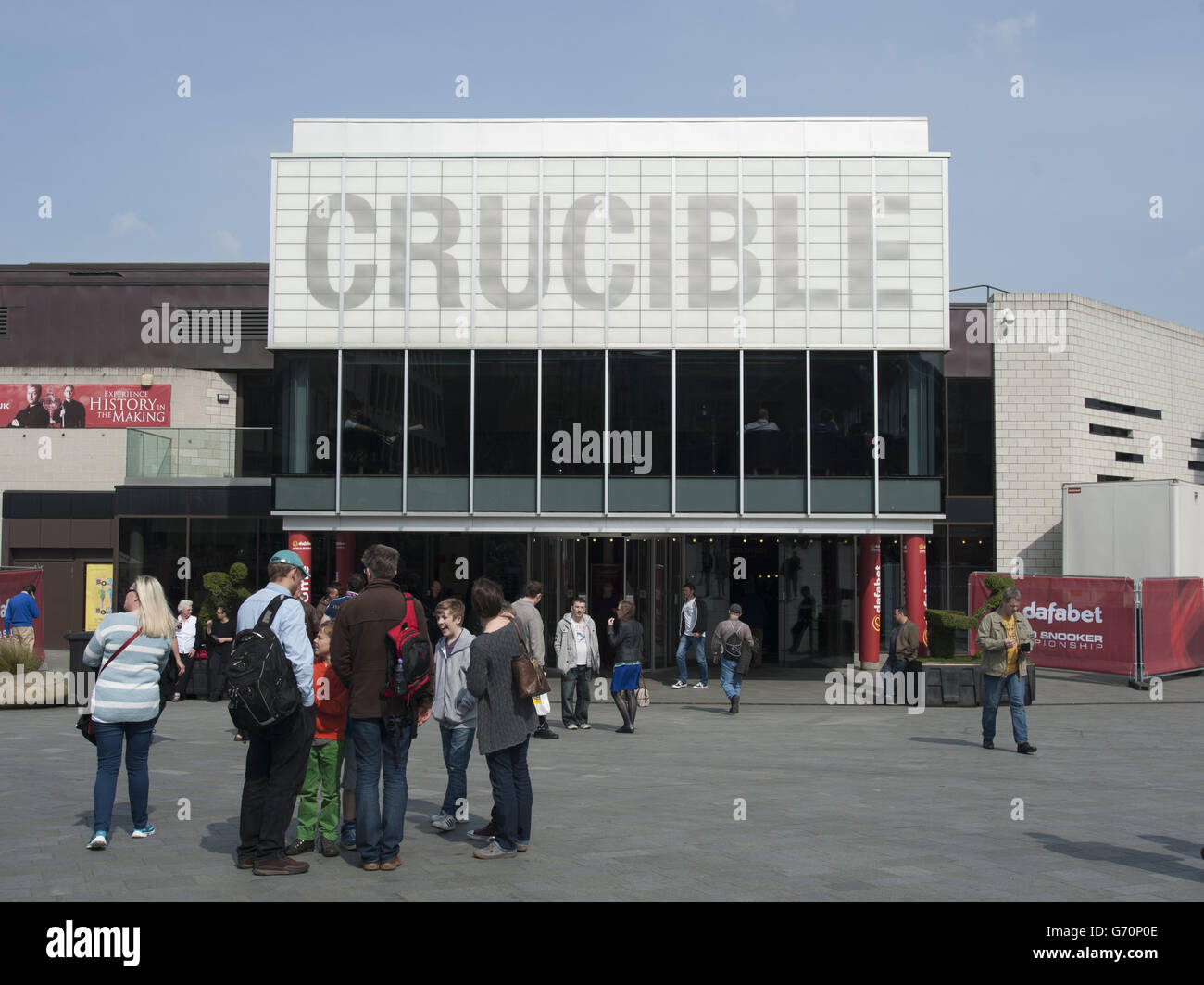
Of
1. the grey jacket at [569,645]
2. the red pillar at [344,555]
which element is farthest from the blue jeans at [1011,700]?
the red pillar at [344,555]

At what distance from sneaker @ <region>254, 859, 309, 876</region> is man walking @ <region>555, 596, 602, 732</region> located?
27.0 ft

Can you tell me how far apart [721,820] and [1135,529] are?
2026 centimetres

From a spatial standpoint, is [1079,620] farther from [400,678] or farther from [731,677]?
[400,678]

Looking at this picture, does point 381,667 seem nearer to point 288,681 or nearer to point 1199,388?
point 288,681

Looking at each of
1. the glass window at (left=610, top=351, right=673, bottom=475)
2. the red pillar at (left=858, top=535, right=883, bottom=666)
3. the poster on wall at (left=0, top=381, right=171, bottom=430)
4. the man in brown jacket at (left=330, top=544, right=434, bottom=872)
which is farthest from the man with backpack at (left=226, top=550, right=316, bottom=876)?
the poster on wall at (left=0, top=381, right=171, bottom=430)

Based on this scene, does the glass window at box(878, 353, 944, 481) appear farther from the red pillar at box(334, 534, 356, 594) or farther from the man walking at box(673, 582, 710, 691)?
the red pillar at box(334, 534, 356, 594)

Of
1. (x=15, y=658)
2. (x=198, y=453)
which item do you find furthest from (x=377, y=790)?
(x=198, y=453)

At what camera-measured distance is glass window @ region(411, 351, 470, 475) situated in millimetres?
23219

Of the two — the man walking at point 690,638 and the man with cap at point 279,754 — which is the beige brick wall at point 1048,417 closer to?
the man walking at point 690,638

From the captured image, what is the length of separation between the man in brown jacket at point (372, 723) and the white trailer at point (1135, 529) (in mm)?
21643

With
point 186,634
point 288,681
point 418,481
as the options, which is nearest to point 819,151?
point 418,481

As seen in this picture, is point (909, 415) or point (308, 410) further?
point (308, 410)

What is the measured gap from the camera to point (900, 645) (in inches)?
716
